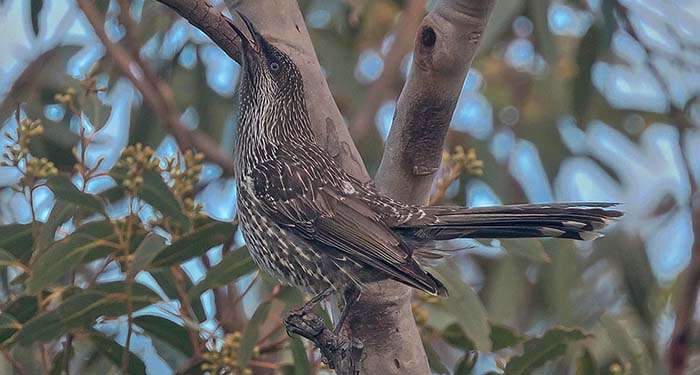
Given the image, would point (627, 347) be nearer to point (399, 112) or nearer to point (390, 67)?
point (399, 112)

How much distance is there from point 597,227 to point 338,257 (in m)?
0.65

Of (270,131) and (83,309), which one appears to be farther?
(270,131)

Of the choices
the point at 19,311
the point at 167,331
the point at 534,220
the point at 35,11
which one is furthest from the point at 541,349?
the point at 35,11

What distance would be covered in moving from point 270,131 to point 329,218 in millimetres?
449

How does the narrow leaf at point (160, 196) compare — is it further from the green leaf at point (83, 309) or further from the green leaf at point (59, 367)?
the green leaf at point (59, 367)

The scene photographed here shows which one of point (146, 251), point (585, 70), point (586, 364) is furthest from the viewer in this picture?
point (585, 70)

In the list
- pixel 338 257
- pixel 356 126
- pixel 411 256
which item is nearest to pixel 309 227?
pixel 338 257

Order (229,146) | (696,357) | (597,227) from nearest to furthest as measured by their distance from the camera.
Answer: (597,227)
(696,357)
(229,146)

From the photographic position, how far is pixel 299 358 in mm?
3467

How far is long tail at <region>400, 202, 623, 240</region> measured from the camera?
117 inches

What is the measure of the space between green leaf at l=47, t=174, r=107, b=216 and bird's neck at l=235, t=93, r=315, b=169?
45 cm

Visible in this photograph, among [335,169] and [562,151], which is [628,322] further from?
[335,169]

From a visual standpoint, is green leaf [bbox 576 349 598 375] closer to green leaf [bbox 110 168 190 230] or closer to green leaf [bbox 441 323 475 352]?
green leaf [bbox 441 323 475 352]

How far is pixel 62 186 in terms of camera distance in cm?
323
